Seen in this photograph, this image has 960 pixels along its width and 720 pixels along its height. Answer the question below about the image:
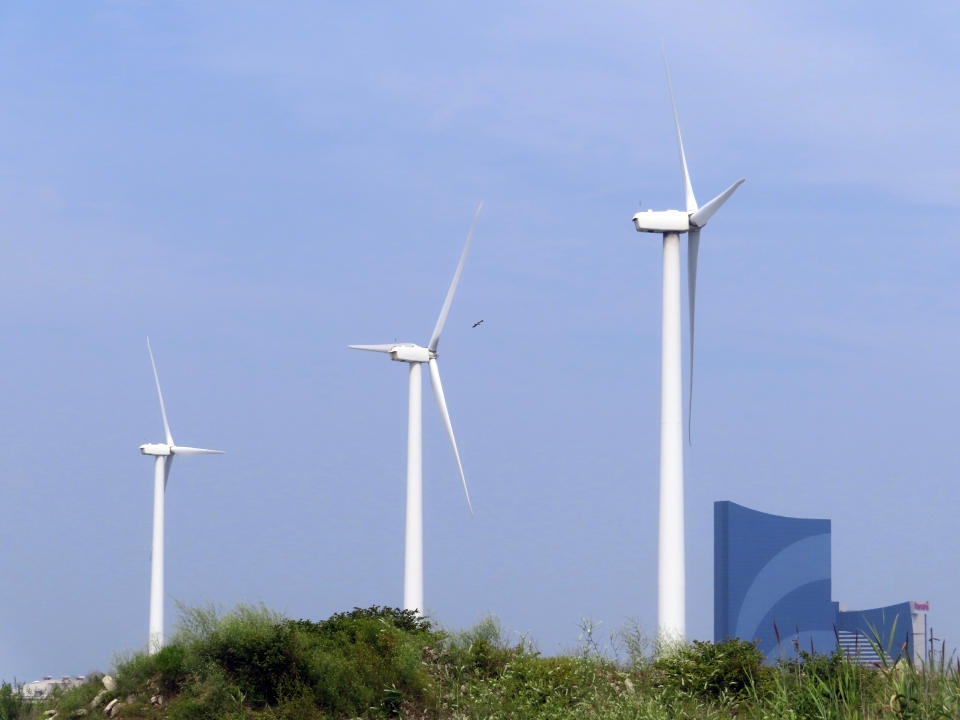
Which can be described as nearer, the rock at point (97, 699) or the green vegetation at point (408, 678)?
the green vegetation at point (408, 678)

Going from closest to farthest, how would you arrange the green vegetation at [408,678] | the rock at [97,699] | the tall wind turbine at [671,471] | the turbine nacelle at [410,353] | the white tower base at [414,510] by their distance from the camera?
1. the green vegetation at [408,678]
2. the rock at [97,699]
3. the tall wind turbine at [671,471]
4. the white tower base at [414,510]
5. the turbine nacelle at [410,353]

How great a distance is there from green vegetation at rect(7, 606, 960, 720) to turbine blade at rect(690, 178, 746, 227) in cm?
1455

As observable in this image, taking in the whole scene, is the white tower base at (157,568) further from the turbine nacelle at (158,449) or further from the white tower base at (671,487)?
the white tower base at (671,487)

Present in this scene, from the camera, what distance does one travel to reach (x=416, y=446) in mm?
54969

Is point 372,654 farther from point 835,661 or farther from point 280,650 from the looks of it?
point 835,661

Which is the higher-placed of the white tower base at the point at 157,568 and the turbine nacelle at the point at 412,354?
the turbine nacelle at the point at 412,354

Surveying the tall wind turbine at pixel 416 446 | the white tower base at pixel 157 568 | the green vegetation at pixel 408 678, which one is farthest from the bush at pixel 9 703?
the white tower base at pixel 157 568

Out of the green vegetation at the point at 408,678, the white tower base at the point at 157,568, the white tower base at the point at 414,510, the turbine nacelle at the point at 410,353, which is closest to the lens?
the green vegetation at the point at 408,678

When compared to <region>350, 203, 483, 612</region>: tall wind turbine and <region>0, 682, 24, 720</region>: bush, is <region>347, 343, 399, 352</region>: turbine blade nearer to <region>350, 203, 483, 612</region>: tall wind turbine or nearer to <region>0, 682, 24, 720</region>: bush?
<region>350, 203, 483, 612</region>: tall wind turbine

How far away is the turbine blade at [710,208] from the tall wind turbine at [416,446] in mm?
16964

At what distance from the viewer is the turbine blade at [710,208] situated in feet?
135

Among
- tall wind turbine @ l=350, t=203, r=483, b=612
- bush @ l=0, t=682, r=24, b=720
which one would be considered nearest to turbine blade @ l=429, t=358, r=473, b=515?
tall wind turbine @ l=350, t=203, r=483, b=612

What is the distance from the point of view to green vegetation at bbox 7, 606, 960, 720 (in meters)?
28.3

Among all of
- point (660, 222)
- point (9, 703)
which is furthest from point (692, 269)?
point (9, 703)
